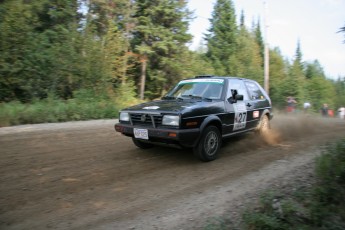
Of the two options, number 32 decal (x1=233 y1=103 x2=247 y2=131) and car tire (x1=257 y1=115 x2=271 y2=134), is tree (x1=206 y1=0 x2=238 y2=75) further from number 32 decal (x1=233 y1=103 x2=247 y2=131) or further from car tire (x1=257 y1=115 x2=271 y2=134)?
number 32 decal (x1=233 y1=103 x2=247 y2=131)

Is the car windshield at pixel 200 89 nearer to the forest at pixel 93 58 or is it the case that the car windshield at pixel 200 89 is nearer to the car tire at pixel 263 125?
the car tire at pixel 263 125

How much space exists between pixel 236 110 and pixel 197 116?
1.58 metres

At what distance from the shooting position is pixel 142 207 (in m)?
4.22

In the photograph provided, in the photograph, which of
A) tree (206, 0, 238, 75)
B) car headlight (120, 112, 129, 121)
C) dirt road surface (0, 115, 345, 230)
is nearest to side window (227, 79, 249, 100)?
dirt road surface (0, 115, 345, 230)

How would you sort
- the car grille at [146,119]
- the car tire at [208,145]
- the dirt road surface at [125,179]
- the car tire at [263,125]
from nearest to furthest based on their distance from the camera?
1. the dirt road surface at [125,179]
2. the car grille at [146,119]
3. the car tire at [208,145]
4. the car tire at [263,125]

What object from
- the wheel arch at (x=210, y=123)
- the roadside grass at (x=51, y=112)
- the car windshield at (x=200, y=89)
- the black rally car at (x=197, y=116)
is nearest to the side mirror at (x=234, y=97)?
the black rally car at (x=197, y=116)

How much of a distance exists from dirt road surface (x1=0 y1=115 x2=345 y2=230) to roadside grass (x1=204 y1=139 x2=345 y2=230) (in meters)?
0.51

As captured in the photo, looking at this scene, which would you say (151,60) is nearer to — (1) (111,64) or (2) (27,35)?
(1) (111,64)

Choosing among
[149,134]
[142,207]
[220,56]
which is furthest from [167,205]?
[220,56]

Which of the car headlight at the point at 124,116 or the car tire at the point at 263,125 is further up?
the car headlight at the point at 124,116

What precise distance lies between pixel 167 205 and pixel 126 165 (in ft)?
6.34

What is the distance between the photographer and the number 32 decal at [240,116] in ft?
23.2

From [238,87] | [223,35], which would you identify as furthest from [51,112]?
[223,35]

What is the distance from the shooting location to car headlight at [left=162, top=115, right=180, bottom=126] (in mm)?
5559
